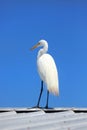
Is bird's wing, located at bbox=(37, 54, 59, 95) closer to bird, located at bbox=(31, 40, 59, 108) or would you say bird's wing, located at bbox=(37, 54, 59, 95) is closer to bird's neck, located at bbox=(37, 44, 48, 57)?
bird, located at bbox=(31, 40, 59, 108)

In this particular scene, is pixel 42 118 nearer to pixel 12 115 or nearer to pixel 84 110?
pixel 12 115

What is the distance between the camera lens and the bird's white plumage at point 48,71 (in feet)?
34.5

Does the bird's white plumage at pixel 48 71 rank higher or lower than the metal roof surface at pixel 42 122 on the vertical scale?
higher

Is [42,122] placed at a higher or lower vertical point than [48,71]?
lower

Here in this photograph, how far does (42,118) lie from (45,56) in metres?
5.74

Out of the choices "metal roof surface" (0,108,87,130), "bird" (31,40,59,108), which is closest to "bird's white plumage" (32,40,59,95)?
"bird" (31,40,59,108)

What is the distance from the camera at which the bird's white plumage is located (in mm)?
10502

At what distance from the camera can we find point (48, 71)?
11.1 meters

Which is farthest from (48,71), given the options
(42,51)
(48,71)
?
(42,51)

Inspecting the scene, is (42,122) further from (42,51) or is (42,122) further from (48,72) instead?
(42,51)

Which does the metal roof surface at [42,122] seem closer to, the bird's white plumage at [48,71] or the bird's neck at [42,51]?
the bird's white plumage at [48,71]

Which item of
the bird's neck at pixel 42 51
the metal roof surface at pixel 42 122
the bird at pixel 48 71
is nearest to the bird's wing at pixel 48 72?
the bird at pixel 48 71

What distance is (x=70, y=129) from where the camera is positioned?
5484 mm

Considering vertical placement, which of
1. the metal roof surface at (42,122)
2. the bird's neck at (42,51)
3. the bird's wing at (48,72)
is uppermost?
the bird's neck at (42,51)
